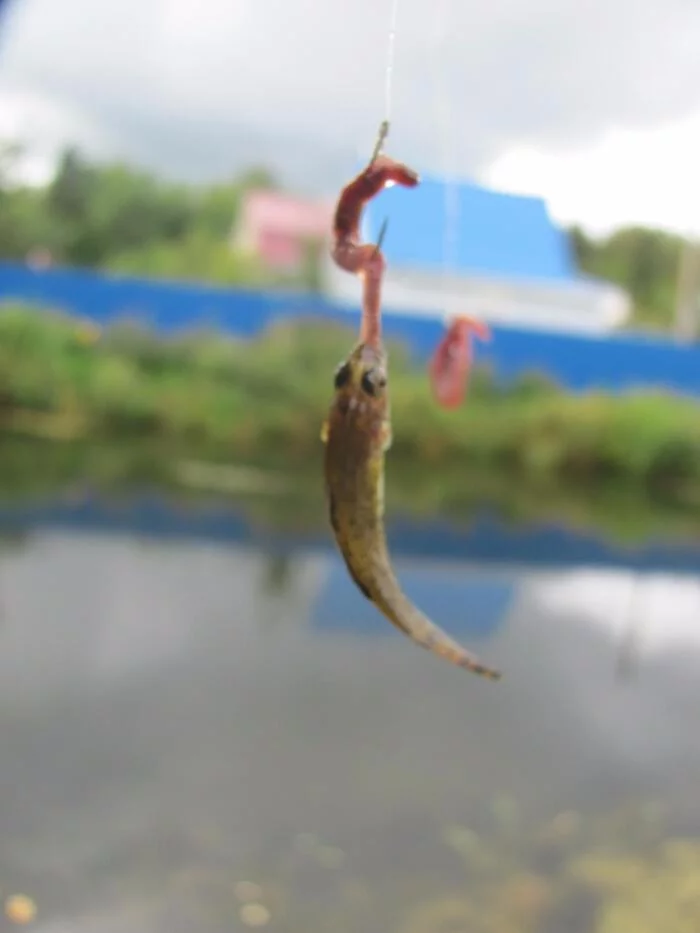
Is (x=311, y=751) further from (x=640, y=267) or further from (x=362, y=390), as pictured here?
(x=640, y=267)

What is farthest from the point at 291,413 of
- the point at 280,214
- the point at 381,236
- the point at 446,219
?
the point at 280,214

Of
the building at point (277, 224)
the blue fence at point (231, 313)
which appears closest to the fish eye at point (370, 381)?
the blue fence at point (231, 313)

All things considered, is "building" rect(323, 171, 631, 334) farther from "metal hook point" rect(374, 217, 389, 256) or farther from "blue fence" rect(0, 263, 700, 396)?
"blue fence" rect(0, 263, 700, 396)

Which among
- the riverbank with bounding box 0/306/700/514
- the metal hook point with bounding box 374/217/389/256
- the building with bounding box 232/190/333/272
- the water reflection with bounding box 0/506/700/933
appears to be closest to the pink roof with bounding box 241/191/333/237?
the building with bounding box 232/190/333/272

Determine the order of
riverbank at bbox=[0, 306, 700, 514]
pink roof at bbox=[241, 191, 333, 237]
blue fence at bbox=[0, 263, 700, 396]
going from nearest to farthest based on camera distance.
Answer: riverbank at bbox=[0, 306, 700, 514] < blue fence at bbox=[0, 263, 700, 396] < pink roof at bbox=[241, 191, 333, 237]

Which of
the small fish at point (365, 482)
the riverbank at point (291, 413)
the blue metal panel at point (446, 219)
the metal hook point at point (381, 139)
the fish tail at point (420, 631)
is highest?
the blue metal panel at point (446, 219)

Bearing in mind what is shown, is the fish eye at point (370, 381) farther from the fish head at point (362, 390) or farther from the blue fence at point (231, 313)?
the blue fence at point (231, 313)

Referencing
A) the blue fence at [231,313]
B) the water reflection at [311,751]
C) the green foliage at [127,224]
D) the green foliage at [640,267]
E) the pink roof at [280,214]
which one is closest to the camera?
the water reflection at [311,751]

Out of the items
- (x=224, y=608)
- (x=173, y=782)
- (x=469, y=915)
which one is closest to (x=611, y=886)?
(x=469, y=915)

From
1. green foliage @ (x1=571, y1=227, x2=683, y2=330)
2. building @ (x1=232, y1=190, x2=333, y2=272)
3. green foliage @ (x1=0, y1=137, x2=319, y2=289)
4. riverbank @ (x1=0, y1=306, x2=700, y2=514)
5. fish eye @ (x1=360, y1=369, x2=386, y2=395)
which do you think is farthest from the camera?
building @ (x1=232, y1=190, x2=333, y2=272)
